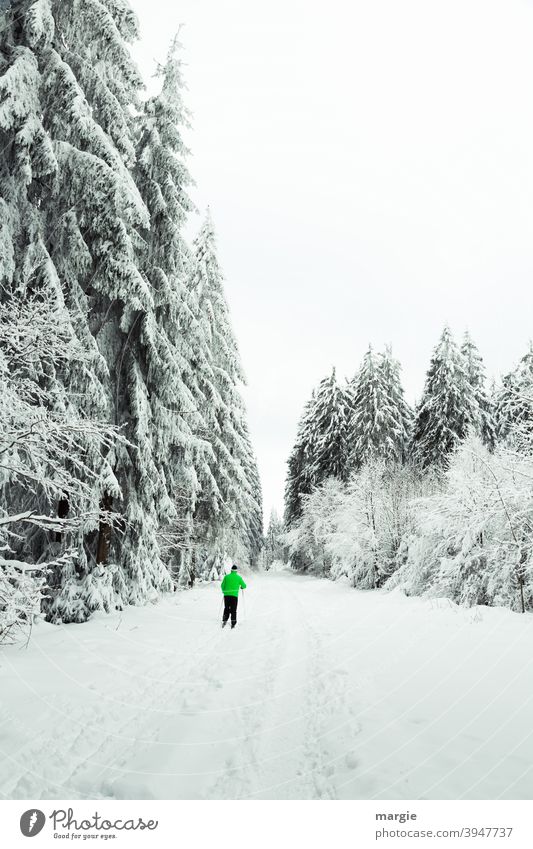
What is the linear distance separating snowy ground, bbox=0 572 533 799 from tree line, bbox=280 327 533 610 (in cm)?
390

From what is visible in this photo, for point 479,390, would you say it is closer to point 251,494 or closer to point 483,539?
point 251,494

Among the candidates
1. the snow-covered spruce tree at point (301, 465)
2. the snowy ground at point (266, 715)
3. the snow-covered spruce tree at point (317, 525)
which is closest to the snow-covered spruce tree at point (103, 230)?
the snowy ground at point (266, 715)

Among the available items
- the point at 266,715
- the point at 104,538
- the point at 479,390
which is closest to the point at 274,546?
the point at 479,390

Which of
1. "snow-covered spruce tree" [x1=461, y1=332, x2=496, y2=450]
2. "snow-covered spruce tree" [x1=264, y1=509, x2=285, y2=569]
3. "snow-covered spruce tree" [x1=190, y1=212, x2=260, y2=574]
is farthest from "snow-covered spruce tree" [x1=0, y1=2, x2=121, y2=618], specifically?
"snow-covered spruce tree" [x1=264, y1=509, x2=285, y2=569]

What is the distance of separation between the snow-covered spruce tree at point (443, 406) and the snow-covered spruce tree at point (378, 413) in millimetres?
1854

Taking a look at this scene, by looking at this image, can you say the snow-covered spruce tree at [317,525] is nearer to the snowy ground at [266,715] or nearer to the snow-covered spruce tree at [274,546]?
the snowy ground at [266,715]

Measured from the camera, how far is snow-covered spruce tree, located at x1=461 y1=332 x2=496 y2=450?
92.6 ft

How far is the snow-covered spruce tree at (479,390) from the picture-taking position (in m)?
28.2

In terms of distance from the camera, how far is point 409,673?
589 cm

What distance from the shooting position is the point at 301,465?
41594 mm
